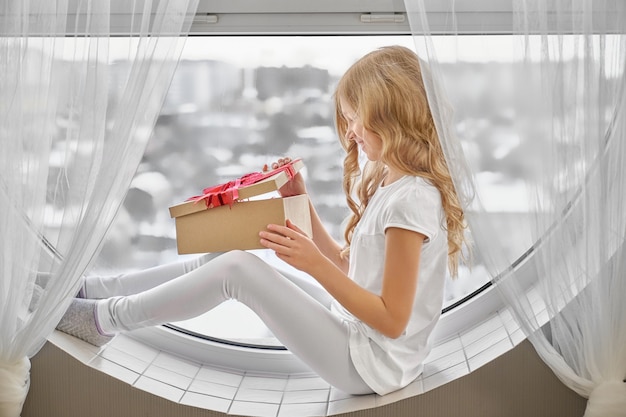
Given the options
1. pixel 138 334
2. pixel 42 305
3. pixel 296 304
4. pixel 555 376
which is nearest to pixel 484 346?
pixel 555 376

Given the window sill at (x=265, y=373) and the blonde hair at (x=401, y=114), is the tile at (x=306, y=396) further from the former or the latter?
the blonde hair at (x=401, y=114)

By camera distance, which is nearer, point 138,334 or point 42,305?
point 42,305

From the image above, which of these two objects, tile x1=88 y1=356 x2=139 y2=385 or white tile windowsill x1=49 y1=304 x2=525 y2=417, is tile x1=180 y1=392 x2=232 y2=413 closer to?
white tile windowsill x1=49 y1=304 x2=525 y2=417

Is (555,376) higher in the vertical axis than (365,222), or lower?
lower

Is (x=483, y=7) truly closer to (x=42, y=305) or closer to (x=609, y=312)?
(x=609, y=312)

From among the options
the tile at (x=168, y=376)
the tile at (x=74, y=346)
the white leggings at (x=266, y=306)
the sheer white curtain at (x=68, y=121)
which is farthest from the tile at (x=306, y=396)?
the sheer white curtain at (x=68, y=121)

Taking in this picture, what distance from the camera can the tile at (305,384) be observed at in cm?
194

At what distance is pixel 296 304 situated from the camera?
1.73 metres

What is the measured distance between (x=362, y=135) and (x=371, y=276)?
0.34 metres

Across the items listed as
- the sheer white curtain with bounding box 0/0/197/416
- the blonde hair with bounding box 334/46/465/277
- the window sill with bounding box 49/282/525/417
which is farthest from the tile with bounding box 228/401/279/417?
the blonde hair with bounding box 334/46/465/277

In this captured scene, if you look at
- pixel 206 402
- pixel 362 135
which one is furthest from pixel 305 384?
pixel 362 135

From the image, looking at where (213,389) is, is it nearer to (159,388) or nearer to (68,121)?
(159,388)

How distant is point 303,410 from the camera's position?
5.82ft

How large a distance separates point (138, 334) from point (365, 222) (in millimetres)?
706
